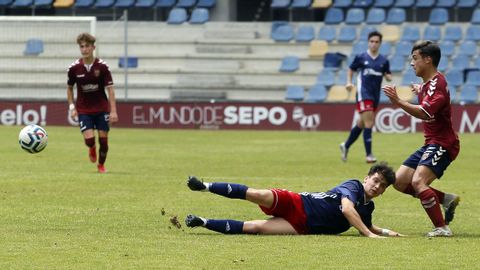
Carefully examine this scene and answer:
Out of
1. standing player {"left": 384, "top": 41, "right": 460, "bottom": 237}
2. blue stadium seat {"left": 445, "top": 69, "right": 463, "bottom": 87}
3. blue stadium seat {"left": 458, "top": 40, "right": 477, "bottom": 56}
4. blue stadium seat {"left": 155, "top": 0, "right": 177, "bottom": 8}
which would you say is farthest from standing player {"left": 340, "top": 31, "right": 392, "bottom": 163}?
blue stadium seat {"left": 155, "top": 0, "right": 177, "bottom": 8}

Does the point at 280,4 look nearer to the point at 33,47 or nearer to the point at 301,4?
the point at 301,4

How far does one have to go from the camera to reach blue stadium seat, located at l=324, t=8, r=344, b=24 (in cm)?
3994

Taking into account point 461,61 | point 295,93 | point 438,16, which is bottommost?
point 295,93

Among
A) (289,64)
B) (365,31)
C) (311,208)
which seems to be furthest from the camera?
(365,31)

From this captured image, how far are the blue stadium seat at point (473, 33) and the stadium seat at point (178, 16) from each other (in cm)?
963

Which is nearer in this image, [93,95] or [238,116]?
[93,95]

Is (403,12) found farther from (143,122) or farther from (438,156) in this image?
(438,156)

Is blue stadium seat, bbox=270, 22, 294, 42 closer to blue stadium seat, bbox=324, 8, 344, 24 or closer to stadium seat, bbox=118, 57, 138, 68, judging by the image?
blue stadium seat, bbox=324, 8, 344, 24

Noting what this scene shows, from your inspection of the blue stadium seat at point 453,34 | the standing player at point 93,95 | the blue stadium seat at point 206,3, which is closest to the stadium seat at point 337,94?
the blue stadium seat at point 453,34

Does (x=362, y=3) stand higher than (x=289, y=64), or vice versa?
(x=362, y=3)

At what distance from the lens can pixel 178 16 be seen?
134 feet

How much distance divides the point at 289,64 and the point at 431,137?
26870 millimetres

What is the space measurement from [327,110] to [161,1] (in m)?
10.7

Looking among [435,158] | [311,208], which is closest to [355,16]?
[435,158]
